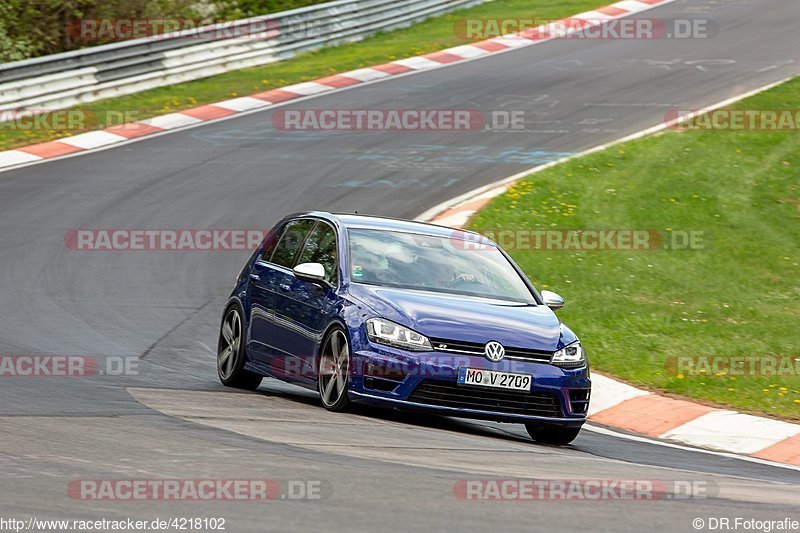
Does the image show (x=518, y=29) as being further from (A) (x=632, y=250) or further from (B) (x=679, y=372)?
(B) (x=679, y=372)

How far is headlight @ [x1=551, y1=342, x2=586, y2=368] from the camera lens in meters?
9.54

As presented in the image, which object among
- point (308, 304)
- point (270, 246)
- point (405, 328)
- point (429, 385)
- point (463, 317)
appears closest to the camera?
point (429, 385)

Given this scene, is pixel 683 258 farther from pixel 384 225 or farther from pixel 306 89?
pixel 306 89

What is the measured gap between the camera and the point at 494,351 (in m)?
9.26

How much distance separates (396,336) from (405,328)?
0.08 metres

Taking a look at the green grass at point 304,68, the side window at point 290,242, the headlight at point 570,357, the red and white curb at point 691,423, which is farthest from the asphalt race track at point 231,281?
the green grass at point 304,68

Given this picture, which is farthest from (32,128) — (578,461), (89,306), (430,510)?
(430,510)

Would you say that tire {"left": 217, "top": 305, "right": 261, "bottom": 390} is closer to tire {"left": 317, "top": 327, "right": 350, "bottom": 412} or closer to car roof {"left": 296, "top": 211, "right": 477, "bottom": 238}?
car roof {"left": 296, "top": 211, "right": 477, "bottom": 238}

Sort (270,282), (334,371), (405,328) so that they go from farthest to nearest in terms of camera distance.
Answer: (270,282) < (334,371) < (405,328)

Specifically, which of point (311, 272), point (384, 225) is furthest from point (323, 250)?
point (311, 272)

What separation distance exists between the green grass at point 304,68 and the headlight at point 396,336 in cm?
1365

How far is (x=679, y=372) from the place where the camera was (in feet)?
40.8

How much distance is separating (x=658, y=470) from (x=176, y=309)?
275 inches

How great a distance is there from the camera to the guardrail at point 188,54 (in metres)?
23.8
